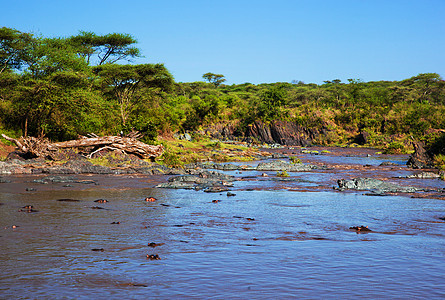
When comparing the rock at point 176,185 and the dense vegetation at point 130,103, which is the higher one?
the dense vegetation at point 130,103

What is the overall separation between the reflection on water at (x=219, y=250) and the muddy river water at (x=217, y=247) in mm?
24

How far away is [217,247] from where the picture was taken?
25.3 ft

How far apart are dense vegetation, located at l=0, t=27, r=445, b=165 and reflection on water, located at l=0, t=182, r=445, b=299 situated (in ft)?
45.8

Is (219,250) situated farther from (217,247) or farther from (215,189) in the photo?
(215,189)

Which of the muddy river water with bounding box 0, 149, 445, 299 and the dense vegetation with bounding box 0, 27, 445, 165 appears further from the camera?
the dense vegetation with bounding box 0, 27, 445, 165

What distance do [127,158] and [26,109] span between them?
7.68 metres

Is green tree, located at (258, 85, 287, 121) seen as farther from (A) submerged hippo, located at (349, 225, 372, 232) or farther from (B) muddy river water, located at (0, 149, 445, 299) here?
(A) submerged hippo, located at (349, 225, 372, 232)

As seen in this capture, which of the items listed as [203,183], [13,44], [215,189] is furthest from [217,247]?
[13,44]

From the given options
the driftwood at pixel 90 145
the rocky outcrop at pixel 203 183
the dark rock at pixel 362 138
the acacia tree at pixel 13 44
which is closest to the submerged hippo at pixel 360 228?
the rocky outcrop at pixel 203 183

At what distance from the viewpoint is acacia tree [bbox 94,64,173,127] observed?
1260 inches

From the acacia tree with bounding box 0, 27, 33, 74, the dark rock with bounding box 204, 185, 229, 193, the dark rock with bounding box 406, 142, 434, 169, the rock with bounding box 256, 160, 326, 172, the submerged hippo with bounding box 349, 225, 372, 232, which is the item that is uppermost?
the acacia tree with bounding box 0, 27, 33, 74

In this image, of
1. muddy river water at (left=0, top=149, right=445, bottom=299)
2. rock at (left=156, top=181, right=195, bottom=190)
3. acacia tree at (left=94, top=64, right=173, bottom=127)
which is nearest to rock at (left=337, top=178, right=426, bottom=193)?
muddy river water at (left=0, top=149, right=445, bottom=299)

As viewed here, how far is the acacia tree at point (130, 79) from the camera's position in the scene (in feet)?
105

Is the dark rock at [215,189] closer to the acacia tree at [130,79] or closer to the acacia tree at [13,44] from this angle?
the acacia tree at [130,79]
